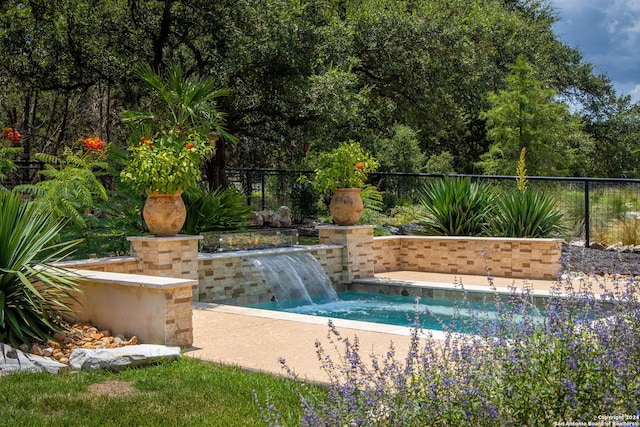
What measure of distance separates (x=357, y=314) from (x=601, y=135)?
2785cm

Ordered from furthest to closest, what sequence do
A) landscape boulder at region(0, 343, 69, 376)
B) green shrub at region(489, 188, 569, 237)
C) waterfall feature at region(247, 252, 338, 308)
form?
green shrub at region(489, 188, 569, 237)
waterfall feature at region(247, 252, 338, 308)
landscape boulder at region(0, 343, 69, 376)

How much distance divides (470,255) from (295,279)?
3.67 metres

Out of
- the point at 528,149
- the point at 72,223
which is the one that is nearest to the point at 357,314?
the point at 72,223

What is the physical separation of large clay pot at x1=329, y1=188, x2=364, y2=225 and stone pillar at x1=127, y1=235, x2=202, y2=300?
11.3 feet

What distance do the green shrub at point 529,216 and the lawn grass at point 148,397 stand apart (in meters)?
8.08

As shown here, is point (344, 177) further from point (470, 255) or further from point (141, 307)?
point (141, 307)

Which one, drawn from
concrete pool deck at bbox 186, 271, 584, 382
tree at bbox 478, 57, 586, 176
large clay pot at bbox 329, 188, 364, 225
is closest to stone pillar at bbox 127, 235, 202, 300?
concrete pool deck at bbox 186, 271, 584, 382

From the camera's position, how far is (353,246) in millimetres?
12273

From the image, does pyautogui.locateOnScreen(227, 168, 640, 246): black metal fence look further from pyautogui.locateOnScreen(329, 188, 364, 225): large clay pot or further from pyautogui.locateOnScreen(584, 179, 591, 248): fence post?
pyautogui.locateOnScreen(329, 188, 364, 225): large clay pot

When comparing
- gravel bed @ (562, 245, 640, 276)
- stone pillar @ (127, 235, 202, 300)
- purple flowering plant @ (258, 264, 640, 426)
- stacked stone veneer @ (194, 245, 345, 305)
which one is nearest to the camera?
purple flowering plant @ (258, 264, 640, 426)

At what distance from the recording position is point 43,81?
621 inches

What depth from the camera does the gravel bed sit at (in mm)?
11663

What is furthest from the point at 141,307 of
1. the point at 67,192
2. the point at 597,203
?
the point at 597,203

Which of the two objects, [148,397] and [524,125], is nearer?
[148,397]
